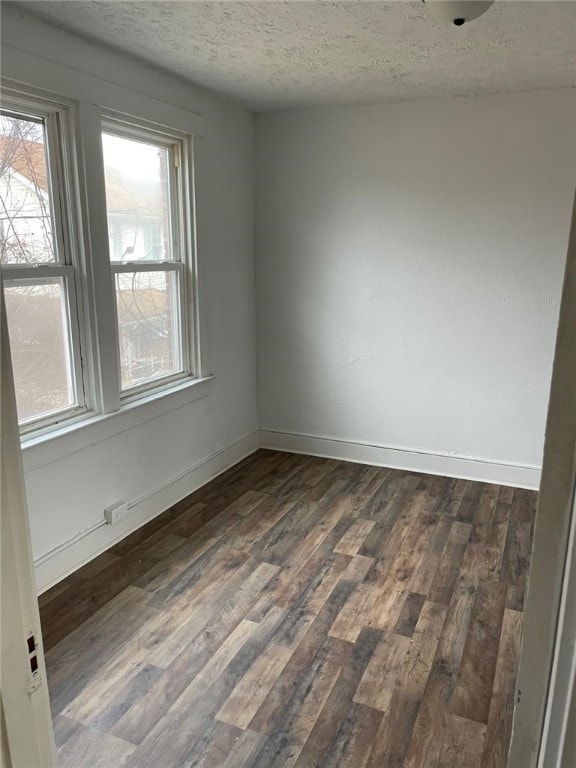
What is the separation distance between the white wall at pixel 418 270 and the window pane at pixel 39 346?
6.10 ft

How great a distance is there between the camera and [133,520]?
314 cm

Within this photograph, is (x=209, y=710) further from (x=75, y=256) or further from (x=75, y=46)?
(x=75, y=46)

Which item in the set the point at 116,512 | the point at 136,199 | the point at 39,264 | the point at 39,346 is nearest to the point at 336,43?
the point at 136,199

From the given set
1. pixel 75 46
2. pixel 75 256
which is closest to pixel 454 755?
pixel 75 256

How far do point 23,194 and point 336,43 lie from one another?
4.96 feet

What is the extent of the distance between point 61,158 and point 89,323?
739 mm

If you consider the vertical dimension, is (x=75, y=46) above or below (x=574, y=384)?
above

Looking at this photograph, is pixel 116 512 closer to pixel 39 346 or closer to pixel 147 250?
pixel 39 346

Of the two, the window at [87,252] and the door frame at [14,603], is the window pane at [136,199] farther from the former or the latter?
the door frame at [14,603]

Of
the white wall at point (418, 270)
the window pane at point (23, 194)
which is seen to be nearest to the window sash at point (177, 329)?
the window pane at point (23, 194)

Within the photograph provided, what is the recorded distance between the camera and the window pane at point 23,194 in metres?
2.32

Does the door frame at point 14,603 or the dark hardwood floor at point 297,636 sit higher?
the door frame at point 14,603

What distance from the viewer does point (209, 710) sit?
1.94 metres

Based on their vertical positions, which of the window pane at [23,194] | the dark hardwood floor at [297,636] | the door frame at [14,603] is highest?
the window pane at [23,194]
